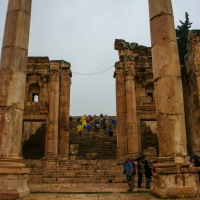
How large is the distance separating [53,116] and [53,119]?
0.25m

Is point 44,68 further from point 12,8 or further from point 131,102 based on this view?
point 12,8

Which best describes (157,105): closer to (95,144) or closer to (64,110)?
(64,110)

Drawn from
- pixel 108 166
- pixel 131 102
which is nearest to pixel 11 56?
pixel 108 166

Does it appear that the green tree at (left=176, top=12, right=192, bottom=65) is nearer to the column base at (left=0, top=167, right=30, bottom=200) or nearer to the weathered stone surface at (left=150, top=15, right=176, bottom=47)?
the weathered stone surface at (left=150, top=15, right=176, bottom=47)

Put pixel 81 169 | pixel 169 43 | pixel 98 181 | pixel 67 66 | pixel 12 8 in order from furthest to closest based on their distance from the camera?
pixel 67 66 < pixel 81 169 < pixel 98 181 < pixel 12 8 < pixel 169 43

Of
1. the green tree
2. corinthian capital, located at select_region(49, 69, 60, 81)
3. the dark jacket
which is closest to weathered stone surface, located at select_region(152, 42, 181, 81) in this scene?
the dark jacket

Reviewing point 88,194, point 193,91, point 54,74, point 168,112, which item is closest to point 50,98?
point 54,74

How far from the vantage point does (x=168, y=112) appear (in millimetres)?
8977

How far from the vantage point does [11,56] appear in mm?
9828

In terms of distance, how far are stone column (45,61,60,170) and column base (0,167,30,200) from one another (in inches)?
402

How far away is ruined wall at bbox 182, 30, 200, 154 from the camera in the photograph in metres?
17.8

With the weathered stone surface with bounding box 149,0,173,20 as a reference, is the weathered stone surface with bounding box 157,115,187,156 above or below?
below

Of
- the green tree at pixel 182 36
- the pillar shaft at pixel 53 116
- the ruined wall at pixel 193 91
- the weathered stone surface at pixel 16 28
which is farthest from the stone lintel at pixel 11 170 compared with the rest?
the green tree at pixel 182 36

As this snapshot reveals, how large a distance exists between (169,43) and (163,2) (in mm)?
1741
